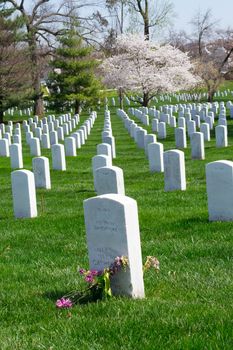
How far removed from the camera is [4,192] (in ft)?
46.6

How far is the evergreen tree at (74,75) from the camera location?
4734 cm

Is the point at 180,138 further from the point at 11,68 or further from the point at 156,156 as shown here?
the point at 11,68

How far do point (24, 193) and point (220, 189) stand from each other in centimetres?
323

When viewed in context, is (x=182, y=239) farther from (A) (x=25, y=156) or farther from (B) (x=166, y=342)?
(A) (x=25, y=156)

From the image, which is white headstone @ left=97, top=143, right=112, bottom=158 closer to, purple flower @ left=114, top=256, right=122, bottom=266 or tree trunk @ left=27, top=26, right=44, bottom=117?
purple flower @ left=114, top=256, right=122, bottom=266

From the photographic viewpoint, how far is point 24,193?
10.4m

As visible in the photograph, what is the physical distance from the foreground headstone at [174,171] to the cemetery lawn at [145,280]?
0.28 metres

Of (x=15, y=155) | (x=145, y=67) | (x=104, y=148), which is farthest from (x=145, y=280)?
(x=145, y=67)

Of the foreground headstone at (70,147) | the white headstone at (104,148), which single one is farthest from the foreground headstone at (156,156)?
the foreground headstone at (70,147)

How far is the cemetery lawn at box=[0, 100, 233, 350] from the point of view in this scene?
15.0 ft

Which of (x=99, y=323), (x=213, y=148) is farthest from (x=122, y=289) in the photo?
(x=213, y=148)

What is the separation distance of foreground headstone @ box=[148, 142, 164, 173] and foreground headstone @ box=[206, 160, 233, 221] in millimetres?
6814

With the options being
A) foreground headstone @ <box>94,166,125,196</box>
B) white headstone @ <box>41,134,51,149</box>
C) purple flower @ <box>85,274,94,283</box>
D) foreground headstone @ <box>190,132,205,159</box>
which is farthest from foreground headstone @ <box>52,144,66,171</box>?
purple flower @ <box>85,274,94,283</box>

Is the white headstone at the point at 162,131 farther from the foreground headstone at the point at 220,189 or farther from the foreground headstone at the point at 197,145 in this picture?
the foreground headstone at the point at 220,189
